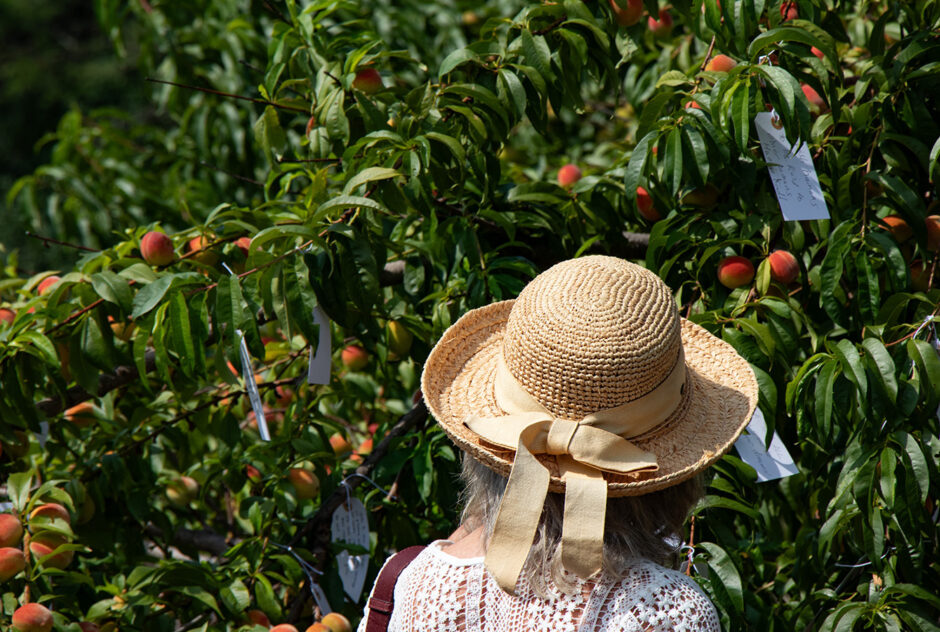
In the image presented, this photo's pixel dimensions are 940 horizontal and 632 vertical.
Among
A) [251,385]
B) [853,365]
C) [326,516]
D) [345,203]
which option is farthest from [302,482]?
[853,365]

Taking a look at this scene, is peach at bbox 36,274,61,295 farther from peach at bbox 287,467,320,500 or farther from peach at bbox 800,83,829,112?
peach at bbox 800,83,829,112

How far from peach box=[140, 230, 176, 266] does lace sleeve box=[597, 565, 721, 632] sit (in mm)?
1106

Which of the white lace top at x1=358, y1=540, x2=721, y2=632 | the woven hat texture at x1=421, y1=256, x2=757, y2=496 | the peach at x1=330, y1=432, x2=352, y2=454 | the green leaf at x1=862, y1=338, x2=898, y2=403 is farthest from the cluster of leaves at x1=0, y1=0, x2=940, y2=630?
the white lace top at x1=358, y1=540, x2=721, y2=632

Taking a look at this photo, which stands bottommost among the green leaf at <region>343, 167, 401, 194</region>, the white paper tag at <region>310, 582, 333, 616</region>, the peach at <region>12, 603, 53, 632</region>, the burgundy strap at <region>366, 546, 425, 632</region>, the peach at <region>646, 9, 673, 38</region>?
the white paper tag at <region>310, 582, 333, 616</region>

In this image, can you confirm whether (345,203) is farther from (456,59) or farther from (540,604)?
(540,604)

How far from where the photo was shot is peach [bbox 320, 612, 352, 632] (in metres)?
1.56

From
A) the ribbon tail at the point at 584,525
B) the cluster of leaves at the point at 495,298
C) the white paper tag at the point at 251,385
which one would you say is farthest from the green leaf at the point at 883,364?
the white paper tag at the point at 251,385

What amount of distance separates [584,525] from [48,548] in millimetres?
1161

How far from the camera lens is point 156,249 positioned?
1646mm

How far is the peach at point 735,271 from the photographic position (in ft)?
5.09

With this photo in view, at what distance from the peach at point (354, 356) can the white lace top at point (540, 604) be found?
105 cm

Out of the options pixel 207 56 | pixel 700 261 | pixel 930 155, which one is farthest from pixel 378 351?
pixel 207 56

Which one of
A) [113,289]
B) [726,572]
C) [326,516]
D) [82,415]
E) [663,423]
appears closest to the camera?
[663,423]

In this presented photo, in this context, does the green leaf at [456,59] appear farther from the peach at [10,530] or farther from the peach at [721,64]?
the peach at [10,530]
